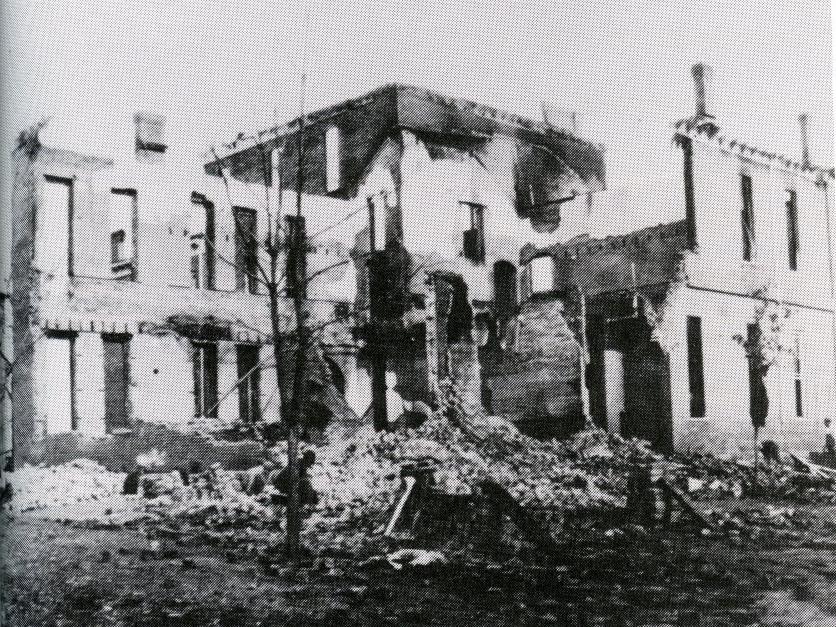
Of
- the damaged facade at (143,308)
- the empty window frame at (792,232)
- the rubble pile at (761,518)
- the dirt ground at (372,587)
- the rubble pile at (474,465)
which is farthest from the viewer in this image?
the empty window frame at (792,232)

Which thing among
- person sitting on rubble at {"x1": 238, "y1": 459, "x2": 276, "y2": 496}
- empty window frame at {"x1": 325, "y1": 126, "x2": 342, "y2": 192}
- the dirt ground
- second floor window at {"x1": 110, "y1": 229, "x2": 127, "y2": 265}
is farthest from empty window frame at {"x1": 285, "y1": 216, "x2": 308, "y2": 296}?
the dirt ground

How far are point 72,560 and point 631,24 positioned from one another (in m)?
5.07

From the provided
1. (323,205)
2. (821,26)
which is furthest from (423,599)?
(821,26)

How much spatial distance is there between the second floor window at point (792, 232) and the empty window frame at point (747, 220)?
1.27ft

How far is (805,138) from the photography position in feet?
21.1

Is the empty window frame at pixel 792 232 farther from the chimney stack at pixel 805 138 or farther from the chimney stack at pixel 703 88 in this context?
the chimney stack at pixel 703 88

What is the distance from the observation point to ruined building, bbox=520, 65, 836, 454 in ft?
21.4

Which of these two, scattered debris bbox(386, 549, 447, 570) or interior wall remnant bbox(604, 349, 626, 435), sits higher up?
interior wall remnant bbox(604, 349, 626, 435)

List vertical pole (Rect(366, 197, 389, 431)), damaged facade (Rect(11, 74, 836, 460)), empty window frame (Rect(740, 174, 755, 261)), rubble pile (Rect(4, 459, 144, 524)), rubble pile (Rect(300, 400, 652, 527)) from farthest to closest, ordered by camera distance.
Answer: empty window frame (Rect(740, 174, 755, 261)), vertical pole (Rect(366, 197, 389, 431)), rubble pile (Rect(300, 400, 652, 527)), damaged facade (Rect(11, 74, 836, 460)), rubble pile (Rect(4, 459, 144, 524))

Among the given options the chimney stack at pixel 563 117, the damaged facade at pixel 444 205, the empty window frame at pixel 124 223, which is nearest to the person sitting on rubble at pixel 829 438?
the damaged facade at pixel 444 205

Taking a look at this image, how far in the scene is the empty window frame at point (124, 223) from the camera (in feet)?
20.3

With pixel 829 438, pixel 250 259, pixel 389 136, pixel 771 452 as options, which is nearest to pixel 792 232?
pixel 829 438

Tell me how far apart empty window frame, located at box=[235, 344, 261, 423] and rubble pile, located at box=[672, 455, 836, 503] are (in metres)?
2.95

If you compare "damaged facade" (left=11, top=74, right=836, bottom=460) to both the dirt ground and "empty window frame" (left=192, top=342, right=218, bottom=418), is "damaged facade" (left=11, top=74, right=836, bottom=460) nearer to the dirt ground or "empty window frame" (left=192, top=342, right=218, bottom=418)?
"empty window frame" (left=192, top=342, right=218, bottom=418)
